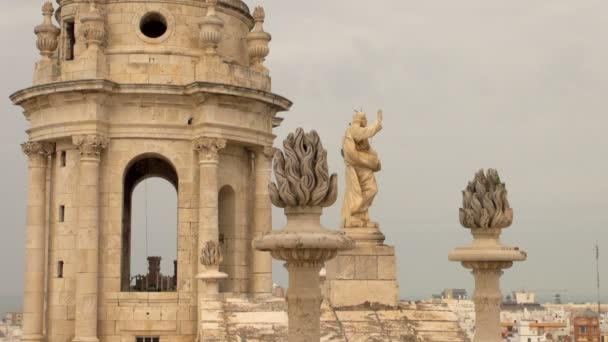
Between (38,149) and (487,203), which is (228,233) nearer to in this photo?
(38,149)

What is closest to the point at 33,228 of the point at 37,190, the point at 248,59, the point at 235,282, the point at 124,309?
the point at 37,190

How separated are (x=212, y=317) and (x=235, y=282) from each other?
7267 mm

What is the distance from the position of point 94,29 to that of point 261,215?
7793mm

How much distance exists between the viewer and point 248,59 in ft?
116

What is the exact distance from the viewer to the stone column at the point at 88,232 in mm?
31516

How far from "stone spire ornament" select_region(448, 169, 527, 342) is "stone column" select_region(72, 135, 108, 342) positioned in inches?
582

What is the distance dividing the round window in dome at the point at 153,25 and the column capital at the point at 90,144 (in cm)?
395

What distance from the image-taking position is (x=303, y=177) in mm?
15477

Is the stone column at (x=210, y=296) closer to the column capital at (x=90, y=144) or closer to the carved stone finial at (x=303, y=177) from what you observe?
the column capital at (x=90, y=144)

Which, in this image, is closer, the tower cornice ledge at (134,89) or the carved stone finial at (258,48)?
the tower cornice ledge at (134,89)

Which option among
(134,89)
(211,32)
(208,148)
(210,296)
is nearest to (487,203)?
(210,296)

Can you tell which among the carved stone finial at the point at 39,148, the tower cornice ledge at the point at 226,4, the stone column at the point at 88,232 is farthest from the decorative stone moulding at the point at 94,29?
the carved stone finial at the point at 39,148

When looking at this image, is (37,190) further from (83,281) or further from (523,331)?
(523,331)

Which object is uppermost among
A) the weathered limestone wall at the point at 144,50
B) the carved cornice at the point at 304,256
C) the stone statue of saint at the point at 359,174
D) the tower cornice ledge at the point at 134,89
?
the weathered limestone wall at the point at 144,50
